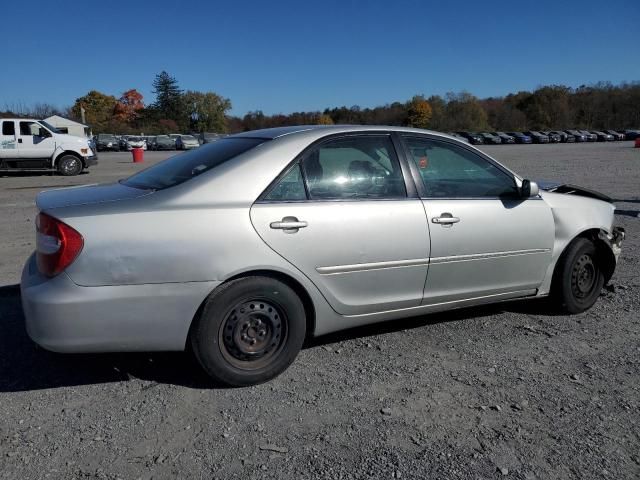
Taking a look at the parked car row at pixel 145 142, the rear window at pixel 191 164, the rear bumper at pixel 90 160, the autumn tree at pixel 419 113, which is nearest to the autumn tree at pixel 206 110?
the autumn tree at pixel 419 113

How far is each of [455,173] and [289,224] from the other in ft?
4.92

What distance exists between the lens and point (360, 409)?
10.2 feet

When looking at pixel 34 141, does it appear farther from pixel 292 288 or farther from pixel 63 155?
pixel 292 288

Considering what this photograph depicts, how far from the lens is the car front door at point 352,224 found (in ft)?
11.0

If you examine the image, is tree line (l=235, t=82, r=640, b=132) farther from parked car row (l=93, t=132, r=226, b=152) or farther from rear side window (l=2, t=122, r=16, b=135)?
rear side window (l=2, t=122, r=16, b=135)

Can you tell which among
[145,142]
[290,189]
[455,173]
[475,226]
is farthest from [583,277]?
[145,142]

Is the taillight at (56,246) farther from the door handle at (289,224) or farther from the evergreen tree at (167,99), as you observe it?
the evergreen tree at (167,99)

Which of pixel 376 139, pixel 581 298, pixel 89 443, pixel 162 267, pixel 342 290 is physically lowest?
pixel 89 443

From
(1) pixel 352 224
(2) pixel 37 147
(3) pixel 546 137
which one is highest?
(3) pixel 546 137

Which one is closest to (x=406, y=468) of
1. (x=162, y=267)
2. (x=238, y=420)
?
(x=238, y=420)

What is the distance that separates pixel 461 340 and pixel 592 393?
39.8 inches

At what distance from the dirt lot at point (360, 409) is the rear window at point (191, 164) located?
120cm

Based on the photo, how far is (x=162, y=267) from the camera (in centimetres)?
303

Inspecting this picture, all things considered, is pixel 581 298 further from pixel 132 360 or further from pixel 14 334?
pixel 14 334
